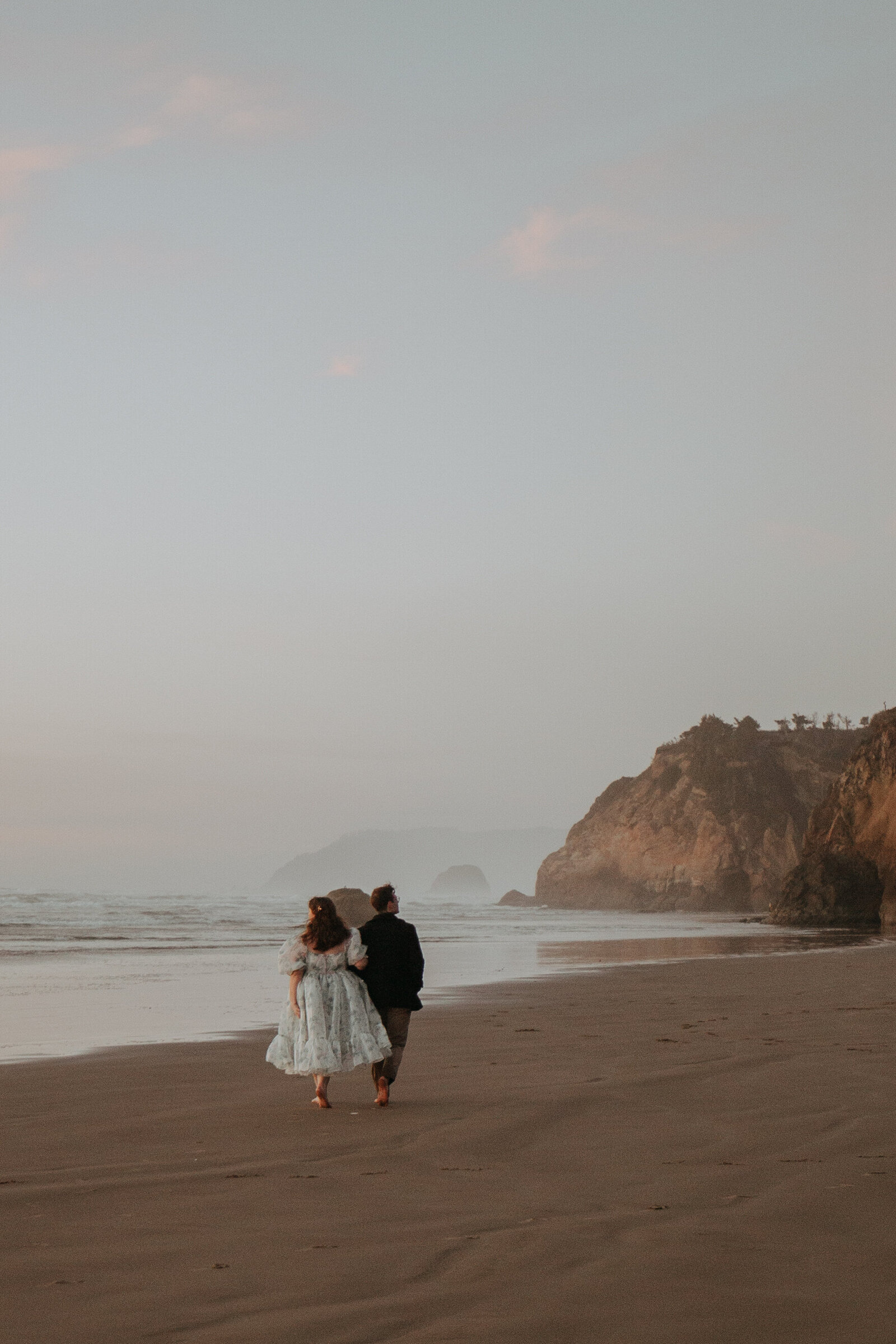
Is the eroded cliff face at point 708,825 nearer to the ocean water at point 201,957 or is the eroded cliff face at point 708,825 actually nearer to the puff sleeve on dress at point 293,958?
the ocean water at point 201,957

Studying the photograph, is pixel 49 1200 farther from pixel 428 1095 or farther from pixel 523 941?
pixel 523 941

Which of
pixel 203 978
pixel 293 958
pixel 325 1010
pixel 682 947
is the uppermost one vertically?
pixel 293 958

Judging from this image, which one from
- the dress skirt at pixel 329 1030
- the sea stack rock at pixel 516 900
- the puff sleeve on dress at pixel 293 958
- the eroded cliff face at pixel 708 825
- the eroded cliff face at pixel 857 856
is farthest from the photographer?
the sea stack rock at pixel 516 900

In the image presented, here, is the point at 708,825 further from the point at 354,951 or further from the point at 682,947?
the point at 354,951

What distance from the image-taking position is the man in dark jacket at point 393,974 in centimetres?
860

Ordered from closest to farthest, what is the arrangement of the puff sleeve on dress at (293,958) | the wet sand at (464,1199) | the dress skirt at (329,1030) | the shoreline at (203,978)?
the wet sand at (464,1199) → the dress skirt at (329,1030) → the puff sleeve on dress at (293,958) → the shoreline at (203,978)

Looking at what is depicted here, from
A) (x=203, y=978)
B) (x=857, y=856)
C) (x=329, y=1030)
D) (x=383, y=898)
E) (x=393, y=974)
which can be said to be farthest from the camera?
(x=857, y=856)

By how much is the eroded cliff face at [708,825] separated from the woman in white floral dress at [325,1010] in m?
72.9

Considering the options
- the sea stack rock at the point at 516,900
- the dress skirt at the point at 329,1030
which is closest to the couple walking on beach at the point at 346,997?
the dress skirt at the point at 329,1030

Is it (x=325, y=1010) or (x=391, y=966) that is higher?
(x=391, y=966)

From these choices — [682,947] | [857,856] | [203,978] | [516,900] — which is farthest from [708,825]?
[203,978]

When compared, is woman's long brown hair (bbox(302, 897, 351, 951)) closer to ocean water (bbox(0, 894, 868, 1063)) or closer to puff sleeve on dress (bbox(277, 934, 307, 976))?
puff sleeve on dress (bbox(277, 934, 307, 976))

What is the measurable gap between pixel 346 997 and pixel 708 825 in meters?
78.7

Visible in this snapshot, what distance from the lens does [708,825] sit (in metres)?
83.9
